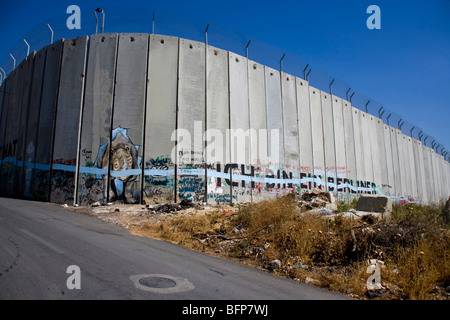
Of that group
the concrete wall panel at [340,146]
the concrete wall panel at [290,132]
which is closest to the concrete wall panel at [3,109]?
the concrete wall panel at [290,132]

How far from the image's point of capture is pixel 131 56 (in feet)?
53.1

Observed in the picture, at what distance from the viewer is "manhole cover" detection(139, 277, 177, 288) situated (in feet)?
13.4

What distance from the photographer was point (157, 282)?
4.24 metres

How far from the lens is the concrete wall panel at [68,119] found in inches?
614

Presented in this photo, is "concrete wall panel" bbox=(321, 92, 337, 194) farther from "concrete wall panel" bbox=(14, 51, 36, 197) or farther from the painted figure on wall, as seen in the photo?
"concrete wall panel" bbox=(14, 51, 36, 197)

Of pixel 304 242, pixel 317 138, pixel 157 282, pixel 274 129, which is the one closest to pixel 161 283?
pixel 157 282

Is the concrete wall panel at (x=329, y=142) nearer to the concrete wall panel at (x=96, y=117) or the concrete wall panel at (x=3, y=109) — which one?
the concrete wall panel at (x=96, y=117)

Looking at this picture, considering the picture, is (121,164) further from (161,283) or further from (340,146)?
(340,146)

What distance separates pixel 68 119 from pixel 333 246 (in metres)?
15.8

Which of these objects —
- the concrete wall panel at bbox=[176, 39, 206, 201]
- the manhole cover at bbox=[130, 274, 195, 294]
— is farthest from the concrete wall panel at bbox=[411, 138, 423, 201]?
the manhole cover at bbox=[130, 274, 195, 294]

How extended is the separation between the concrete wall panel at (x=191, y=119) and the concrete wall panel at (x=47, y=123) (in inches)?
305
